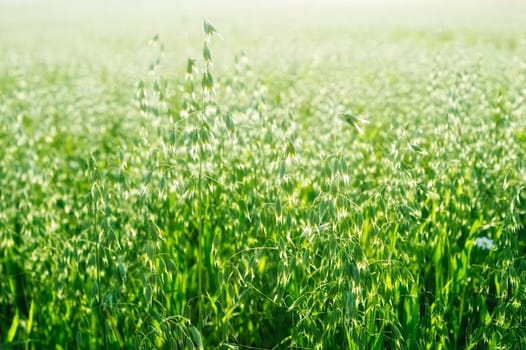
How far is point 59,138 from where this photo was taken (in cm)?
627

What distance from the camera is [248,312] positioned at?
2943mm

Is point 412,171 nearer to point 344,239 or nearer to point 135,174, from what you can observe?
point 344,239

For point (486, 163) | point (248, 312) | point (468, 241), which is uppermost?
point (486, 163)

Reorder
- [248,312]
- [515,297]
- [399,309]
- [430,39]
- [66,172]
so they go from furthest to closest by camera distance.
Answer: [430,39]
[66,172]
[248,312]
[399,309]
[515,297]

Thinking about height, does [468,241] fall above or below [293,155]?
below

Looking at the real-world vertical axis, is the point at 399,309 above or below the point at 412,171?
below

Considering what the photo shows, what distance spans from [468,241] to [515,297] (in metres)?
0.67

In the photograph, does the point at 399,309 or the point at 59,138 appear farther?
the point at 59,138

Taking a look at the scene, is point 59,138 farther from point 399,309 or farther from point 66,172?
point 399,309

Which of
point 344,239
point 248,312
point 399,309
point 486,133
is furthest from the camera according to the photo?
point 486,133

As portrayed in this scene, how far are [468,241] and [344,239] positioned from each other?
1.13 m

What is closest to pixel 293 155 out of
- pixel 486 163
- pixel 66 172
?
pixel 486 163

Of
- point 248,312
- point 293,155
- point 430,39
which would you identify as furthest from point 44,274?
point 430,39

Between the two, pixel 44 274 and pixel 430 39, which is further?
pixel 430 39
